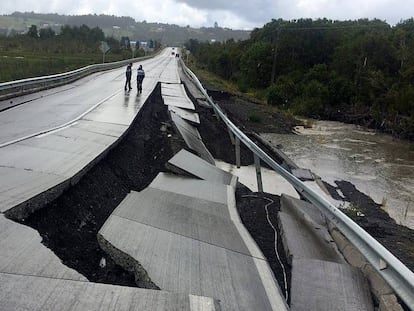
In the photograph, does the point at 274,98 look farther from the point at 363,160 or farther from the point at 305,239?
the point at 305,239

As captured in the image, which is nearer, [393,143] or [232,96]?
[393,143]

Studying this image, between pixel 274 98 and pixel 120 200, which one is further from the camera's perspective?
pixel 274 98

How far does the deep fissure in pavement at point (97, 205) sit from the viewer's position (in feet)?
16.8

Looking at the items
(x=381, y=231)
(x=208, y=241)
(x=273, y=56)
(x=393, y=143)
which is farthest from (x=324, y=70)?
(x=208, y=241)

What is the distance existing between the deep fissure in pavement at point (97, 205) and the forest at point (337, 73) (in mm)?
20524

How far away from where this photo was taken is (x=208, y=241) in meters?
5.86

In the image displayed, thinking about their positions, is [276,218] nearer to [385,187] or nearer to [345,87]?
[385,187]

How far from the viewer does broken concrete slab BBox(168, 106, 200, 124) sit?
18852 mm

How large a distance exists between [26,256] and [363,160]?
1899 centimetres

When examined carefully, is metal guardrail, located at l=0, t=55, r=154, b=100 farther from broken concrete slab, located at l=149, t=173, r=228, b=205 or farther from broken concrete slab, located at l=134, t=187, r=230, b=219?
broken concrete slab, located at l=134, t=187, r=230, b=219

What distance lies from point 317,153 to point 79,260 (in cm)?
1799

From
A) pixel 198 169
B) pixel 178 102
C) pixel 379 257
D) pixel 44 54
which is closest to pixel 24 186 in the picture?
pixel 198 169

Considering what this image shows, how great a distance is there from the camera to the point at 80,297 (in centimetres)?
361

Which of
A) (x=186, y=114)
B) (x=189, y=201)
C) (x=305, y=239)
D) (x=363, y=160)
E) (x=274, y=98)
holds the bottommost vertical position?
(x=363, y=160)
